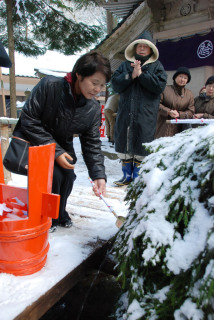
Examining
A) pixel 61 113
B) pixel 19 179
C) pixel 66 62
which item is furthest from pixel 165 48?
pixel 66 62

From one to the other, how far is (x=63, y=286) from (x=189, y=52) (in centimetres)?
512

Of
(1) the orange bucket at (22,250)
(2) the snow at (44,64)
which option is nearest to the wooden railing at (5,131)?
(1) the orange bucket at (22,250)

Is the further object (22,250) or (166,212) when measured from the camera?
(22,250)

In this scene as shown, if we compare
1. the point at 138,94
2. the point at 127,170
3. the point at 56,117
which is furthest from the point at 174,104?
the point at 56,117

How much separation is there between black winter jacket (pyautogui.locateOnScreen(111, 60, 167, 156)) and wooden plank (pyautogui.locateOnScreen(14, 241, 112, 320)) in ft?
5.93

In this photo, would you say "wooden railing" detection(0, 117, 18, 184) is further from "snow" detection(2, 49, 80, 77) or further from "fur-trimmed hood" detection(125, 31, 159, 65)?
"snow" detection(2, 49, 80, 77)

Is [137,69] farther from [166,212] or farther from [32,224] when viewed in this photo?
[166,212]

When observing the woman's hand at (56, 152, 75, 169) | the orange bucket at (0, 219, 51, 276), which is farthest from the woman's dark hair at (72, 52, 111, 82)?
the orange bucket at (0, 219, 51, 276)

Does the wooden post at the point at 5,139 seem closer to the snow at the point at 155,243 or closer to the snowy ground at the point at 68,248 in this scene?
the snowy ground at the point at 68,248

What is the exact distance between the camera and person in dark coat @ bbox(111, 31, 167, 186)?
327 centimetres

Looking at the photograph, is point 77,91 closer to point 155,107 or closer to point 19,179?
point 155,107

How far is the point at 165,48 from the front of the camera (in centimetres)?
549

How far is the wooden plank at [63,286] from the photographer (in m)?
1.20

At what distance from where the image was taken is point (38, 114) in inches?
73.8
